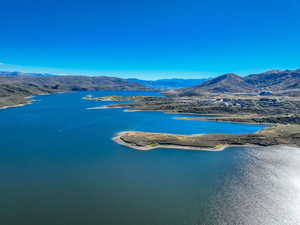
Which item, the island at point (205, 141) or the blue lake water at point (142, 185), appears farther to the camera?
the island at point (205, 141)

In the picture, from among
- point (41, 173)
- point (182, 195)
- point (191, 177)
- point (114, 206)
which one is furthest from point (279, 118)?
point (41, 173)

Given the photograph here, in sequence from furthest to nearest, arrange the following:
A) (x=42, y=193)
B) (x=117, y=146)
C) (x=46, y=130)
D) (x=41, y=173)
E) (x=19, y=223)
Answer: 1. (x=46, y=130)
2. (x=117, y=146)
3. (x=41, y=173)
4. (x=42, y=193)
5. (x=19, y=223)

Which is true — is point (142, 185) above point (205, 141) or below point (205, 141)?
below

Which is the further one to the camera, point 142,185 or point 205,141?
point 205,141

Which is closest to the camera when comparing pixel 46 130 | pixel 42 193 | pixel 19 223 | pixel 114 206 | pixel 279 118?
pixel 19 223

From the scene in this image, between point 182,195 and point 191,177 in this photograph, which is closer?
→ point 182,195

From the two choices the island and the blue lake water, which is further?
the island

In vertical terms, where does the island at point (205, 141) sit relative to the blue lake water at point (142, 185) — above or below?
above

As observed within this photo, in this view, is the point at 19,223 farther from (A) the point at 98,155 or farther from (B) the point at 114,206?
(A) the point at 98,155
